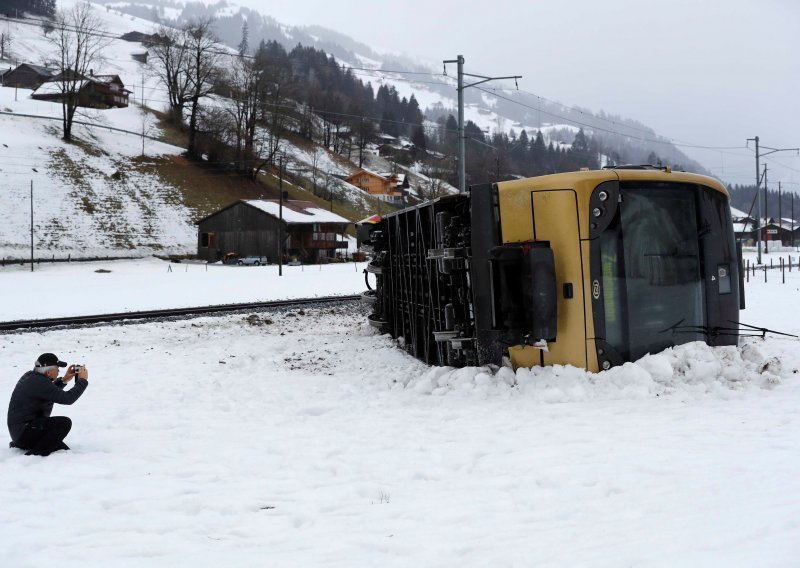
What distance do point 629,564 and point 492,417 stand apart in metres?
3.84

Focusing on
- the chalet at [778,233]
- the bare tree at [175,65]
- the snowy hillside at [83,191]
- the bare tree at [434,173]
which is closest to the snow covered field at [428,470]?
the snowy hillside at [83,191]

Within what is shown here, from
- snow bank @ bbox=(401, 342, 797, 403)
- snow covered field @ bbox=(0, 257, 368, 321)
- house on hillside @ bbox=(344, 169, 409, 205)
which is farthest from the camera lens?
house on hillside @ bbox=(344, 169, 409, 205)

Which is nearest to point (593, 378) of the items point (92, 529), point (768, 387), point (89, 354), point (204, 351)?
point (768, 387)

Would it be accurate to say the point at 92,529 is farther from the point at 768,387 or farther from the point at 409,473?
the point at 768,387

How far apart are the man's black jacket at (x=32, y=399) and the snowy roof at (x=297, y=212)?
56.9 m

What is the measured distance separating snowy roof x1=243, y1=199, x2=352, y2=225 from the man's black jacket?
187ft

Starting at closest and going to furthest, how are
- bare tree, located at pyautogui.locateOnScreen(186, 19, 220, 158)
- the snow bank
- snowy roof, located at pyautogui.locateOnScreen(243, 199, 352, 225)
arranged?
the snow bank, snowy roof, located at pyautogui.locateOnScreen(243, 199, 352, 225), bare tree, located at pyautogui.locateOnScreen(186, 19, 220, 158)

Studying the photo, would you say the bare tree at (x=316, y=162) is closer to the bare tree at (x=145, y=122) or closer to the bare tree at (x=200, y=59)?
the bare tree at (x=200, y=59)

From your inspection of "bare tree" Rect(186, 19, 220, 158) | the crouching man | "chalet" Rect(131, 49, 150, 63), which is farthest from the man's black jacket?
"chalet" Rect(131, 49, 150, 63)

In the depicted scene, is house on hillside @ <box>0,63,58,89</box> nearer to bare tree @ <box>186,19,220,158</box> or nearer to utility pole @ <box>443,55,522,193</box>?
bare tree @ <box>186,19,220,158</box>

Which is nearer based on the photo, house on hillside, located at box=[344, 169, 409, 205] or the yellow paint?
the yellow paint

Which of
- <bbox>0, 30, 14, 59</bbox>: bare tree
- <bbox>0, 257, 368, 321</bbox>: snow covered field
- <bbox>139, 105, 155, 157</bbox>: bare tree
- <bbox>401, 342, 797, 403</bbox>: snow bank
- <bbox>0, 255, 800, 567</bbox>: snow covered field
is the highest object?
<bbox>0, 30, 14, 59</bbox>: bare tree

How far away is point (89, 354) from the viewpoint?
46.2ft

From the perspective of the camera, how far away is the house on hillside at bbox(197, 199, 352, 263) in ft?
211
